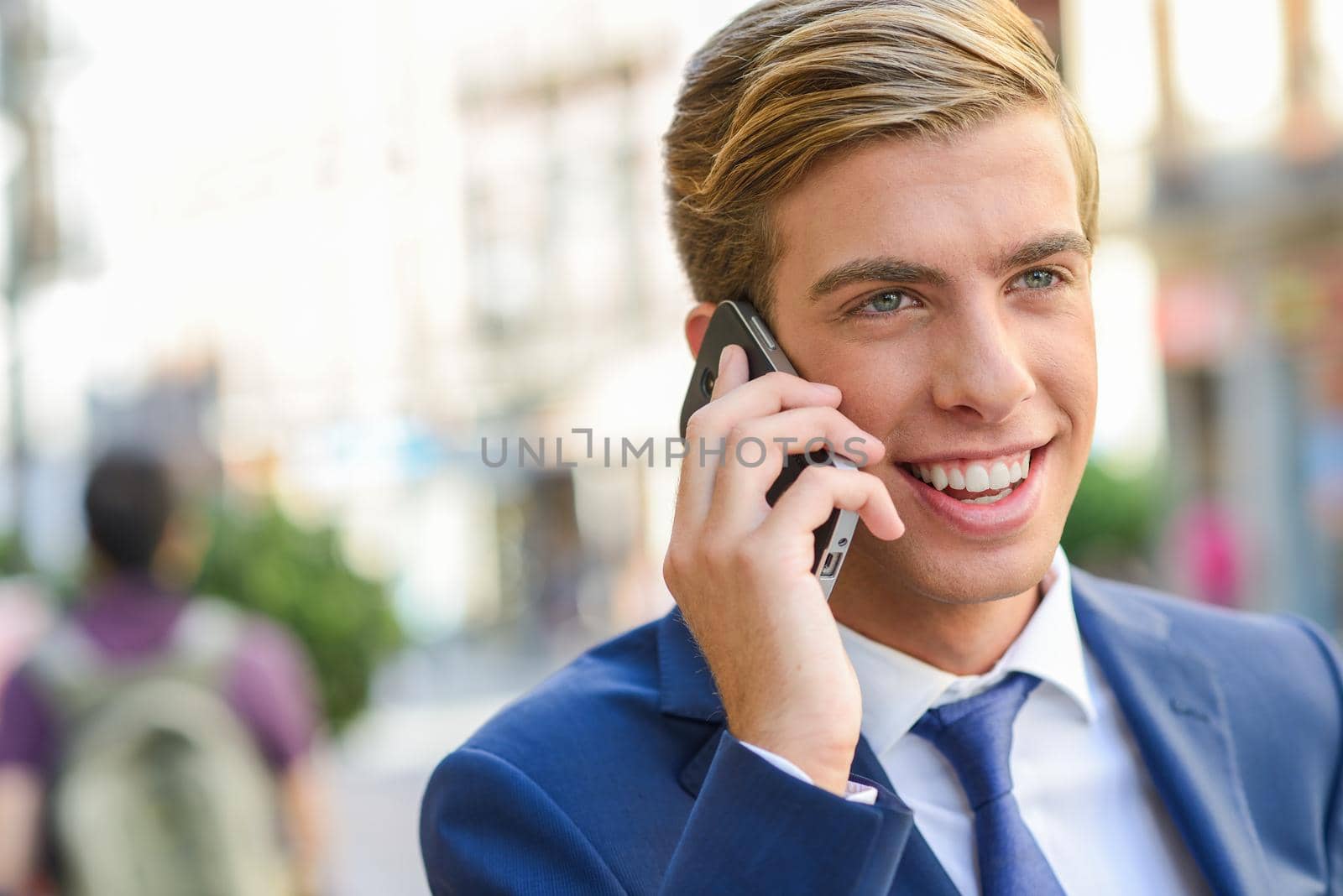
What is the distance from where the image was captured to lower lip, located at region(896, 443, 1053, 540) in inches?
63.9

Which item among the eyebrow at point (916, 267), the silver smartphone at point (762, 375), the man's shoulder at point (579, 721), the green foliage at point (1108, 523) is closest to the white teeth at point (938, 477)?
the silver smartphone at point (762, 375)

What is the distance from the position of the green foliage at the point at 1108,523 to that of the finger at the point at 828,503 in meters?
13.3

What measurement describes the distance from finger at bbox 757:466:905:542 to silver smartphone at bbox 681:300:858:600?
0.08ft

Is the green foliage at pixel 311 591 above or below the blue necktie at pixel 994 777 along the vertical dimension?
below

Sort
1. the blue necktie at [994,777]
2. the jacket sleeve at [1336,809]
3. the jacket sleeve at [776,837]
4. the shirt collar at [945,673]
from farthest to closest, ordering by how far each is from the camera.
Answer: the jacket sleeve at [1336,809] < the shirt collar at [945,673] < the blue necktie at [994,777] < the jacket sleeve at [776,837]

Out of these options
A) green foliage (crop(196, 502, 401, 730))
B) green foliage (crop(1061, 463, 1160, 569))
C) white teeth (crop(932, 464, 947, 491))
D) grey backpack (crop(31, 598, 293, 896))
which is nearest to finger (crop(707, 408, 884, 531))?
white teeth (crop(932, 464, 947, 491))

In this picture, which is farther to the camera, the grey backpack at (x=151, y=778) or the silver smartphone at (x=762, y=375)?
the grey backpack at (x=151, y=778)

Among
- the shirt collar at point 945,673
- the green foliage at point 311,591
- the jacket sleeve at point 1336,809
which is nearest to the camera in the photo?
the shirt collar at point 945,673

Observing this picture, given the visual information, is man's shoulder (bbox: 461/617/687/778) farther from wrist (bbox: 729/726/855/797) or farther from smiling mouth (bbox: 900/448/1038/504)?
smiling mouth (bbox: 900/448/1038/504)

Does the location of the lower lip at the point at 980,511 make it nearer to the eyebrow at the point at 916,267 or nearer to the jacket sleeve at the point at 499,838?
the eyebrow at the point at 916,267

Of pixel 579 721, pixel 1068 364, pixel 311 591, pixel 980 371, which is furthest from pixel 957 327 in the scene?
pixel 311 591

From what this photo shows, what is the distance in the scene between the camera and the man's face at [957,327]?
1.58 meters

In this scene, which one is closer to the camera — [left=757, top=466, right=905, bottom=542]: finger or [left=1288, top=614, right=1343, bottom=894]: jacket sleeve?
[left=757, top=466, right=905, bottom=542]: finger

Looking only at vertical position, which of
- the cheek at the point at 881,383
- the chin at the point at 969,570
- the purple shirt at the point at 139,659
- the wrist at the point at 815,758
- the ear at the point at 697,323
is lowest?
the purple shirt at the point at 139,659
